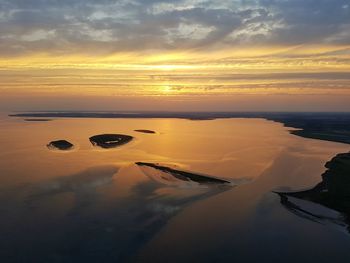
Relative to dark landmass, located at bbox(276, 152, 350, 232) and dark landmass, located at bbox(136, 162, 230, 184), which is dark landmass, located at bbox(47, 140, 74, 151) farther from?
dark landmass, located at bbox(276, 152, 350, 232)

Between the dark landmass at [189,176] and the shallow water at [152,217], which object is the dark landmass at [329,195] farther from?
the dark landmass at [189,176]

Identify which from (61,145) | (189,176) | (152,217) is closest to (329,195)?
(189,176)

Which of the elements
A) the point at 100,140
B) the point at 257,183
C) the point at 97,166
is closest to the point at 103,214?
the point at 257,183

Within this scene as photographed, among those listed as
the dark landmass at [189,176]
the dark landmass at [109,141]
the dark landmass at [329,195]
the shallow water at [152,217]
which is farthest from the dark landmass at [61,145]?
the dark landmass at [329,195]

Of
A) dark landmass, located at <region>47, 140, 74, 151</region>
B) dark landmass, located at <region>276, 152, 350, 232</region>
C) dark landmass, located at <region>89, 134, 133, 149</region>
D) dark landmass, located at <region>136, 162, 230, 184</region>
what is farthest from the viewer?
dark landmass, located at <region>89, 134, 133, 149</region>

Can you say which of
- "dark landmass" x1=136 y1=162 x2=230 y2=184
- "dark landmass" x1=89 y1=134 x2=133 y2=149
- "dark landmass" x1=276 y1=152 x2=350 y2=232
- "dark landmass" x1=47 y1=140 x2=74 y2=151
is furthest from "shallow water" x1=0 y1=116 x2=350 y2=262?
"dark landmass" x1=89 y1=134 x2=133 y2=149

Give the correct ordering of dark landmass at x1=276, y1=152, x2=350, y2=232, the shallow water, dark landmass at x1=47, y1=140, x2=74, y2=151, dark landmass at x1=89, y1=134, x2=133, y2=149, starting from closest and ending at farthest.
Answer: the shallow water
dark landmass at x1=276, y1=152, x2=350, y2=232
dark landmass at x1=47, y1=140, x2=74, y2=151
dark landmass at x1=89, y1=134, x2=133, y2=149

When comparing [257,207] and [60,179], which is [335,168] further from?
[60,179]
